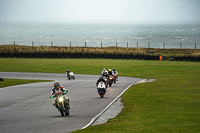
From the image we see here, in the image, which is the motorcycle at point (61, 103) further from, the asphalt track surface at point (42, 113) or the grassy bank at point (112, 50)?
the grassy bank at point (112, 50)

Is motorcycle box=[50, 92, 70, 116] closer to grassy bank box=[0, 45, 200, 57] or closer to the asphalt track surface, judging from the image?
the asphalt track surface

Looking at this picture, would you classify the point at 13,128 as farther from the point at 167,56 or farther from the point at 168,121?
the point at 167,56

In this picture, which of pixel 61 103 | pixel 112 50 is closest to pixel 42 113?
pixel 61 103

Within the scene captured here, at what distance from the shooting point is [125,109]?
19.2m

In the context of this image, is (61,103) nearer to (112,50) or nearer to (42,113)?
(42,113)

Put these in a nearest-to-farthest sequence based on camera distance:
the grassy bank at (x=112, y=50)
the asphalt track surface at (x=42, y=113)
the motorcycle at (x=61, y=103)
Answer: the asphalt track surface at (x=42, y=113), the motorcycle at (x=61, y=103), the grassy bank at (x=112, y=50)

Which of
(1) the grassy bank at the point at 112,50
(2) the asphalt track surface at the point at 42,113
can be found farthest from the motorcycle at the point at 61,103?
(1) the grassy bank at the point at 112,50

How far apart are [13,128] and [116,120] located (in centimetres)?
448

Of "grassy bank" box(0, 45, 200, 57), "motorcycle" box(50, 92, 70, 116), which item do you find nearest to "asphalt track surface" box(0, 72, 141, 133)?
"motorcycle" box(50, 92, 70, 116)

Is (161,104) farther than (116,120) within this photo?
Yes

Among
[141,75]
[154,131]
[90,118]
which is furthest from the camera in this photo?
[141,75]

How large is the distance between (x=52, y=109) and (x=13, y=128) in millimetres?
5183

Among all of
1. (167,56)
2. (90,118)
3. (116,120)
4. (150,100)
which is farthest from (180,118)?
(167,56)

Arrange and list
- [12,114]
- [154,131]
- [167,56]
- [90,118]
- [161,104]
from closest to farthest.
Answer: [154,131] → [90,118] → [12,114] → [161,104] → [167,56]
